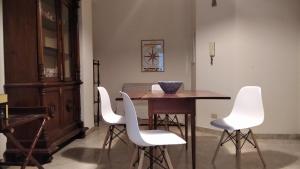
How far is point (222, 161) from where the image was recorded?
3172 millimetres

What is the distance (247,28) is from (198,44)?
0.90 metres

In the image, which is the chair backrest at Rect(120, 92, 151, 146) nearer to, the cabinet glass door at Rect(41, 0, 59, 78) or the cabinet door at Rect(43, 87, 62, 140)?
the cabinet door at Rect(43, 87, 62, 140)

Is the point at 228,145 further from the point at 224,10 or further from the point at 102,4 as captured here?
the point at 102,4

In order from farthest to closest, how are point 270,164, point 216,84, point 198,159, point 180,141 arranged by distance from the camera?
point 216,84 < point 198,159 < point 270,164 < point 180,141

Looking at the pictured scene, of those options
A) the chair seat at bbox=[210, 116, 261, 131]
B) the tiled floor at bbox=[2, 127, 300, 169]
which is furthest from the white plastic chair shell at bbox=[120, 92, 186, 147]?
the tiled floor at bbox=[2, 127, 300, 169]

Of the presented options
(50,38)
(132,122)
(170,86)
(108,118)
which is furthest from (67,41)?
(132,122)

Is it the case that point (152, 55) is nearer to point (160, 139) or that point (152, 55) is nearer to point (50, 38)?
point (50, 38)

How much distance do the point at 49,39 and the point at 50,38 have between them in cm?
3

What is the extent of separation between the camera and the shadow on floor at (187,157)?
9.96ft

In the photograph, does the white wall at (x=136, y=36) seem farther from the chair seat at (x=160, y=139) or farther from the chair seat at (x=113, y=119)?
the chair seat at (x=160, y=139)

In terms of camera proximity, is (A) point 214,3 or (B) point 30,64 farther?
(A) point 214,3

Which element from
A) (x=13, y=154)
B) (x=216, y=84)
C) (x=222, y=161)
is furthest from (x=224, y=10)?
(x=13, y=154)

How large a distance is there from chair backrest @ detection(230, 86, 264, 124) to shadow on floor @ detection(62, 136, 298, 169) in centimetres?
52

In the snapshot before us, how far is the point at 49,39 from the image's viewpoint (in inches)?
139
